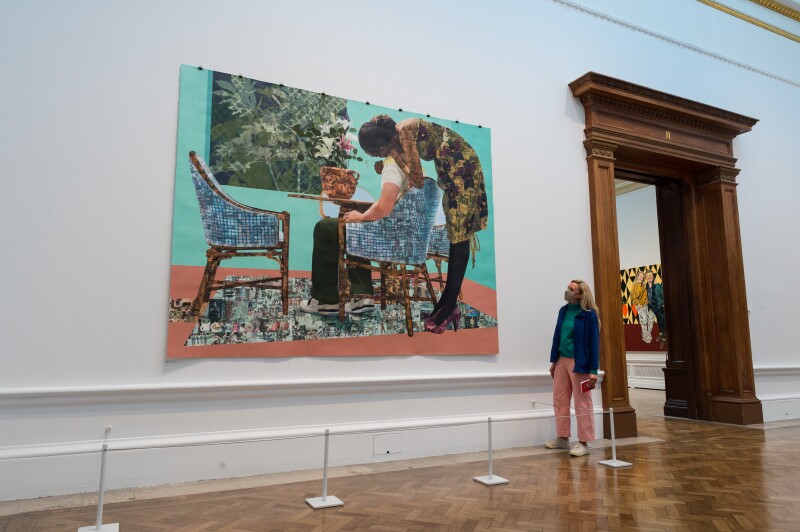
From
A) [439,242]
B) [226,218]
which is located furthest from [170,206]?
[439,242]

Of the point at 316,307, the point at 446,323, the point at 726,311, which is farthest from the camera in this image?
the point at 726,311

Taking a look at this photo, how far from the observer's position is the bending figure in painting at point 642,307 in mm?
12695

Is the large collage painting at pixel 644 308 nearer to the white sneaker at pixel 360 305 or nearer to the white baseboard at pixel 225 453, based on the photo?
the white baseboard at pixel 225 453

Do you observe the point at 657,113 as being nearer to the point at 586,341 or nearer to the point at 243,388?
the point at 586,341

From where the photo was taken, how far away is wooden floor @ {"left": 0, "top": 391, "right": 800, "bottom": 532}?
319 centimetres

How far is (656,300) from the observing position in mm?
12398

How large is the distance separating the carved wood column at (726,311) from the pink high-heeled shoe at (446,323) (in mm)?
4241

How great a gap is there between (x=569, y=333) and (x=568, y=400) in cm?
67

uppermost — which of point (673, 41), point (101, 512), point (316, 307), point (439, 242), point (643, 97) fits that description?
point (673, 41)

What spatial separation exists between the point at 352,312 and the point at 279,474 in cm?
145

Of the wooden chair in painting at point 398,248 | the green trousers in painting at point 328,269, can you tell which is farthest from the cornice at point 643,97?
the green trousers in painting at point 328,269

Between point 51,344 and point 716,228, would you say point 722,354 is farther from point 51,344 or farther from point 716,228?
point 51,344

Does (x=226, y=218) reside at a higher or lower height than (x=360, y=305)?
higher

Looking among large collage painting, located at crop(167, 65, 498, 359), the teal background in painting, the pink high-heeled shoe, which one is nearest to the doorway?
large collage painting, located at crop(167, 65, 498, 359)
